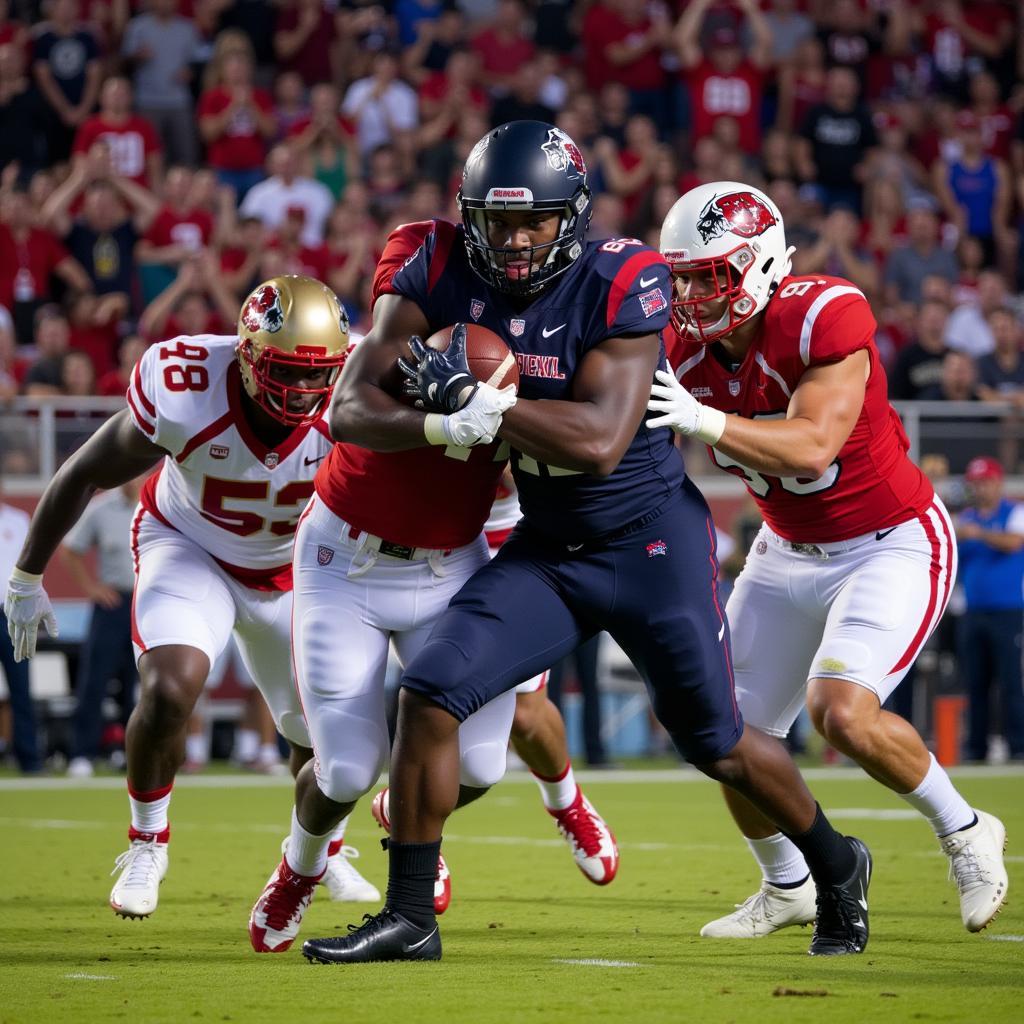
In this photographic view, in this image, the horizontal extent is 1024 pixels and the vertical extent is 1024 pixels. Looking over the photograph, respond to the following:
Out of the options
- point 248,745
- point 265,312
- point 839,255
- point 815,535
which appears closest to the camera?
point 815,535

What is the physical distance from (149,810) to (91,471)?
1075 millimetres

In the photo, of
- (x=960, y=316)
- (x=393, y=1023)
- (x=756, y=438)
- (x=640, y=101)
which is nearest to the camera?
(x=393, y=1023)

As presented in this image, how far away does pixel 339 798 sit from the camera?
16.1 feet

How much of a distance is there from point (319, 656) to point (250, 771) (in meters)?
7.21

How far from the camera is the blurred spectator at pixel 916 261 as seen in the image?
1415cm

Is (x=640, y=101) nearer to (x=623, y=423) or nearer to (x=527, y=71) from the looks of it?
(x=527, y=71)

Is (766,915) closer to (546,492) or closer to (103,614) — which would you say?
(546,492)

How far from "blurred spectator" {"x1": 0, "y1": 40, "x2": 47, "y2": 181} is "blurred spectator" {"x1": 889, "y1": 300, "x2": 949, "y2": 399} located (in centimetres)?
660

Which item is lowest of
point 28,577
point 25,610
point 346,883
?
point 346,883

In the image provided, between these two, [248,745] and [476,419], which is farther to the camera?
[248,745]

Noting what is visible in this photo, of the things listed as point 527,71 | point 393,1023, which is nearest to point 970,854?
point 393,1023

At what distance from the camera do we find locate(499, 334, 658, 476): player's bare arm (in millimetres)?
4398

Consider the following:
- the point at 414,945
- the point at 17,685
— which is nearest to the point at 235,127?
the point at 17,685

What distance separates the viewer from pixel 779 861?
5352 millimetres
